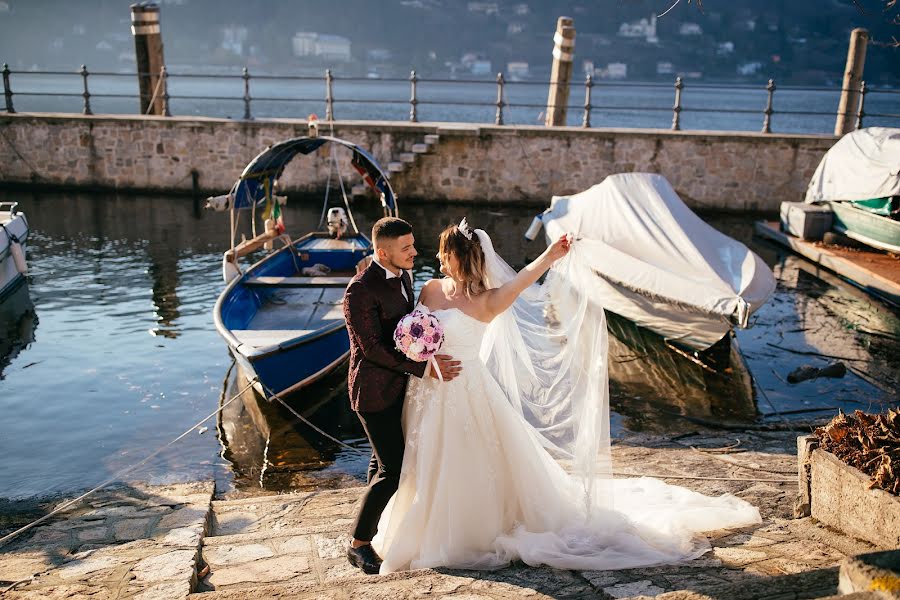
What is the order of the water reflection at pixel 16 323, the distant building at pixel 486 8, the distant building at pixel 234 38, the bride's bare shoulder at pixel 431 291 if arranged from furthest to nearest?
the distant building at pixel 234 38, the distant building at pixel 486 8, the water reflection at pixel 16 323, the bride's bare shoulder at pixel 431 291

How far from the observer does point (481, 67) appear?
384 feet

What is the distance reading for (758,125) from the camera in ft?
222

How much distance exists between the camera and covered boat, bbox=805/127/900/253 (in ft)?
43.3

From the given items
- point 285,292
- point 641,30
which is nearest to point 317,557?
point 285,292

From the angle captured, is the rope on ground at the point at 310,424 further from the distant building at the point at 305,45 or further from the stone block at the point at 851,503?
the distant building at the point at 305,45

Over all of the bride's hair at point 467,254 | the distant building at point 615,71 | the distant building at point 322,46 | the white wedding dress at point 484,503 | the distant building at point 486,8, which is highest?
the distant building at point 486,8

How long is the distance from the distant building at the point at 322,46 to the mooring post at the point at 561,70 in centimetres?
11060

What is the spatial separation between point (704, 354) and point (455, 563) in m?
6.29

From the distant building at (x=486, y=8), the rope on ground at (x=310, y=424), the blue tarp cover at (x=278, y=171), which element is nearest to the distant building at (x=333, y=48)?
the distant building at (x=486, y=8)

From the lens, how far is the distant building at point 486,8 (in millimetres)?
126250

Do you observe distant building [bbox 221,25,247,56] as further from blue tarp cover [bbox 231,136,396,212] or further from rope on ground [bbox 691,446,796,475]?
rope on ground [bbox 691,446,796,475]

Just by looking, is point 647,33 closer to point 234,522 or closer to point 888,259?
point 888,259

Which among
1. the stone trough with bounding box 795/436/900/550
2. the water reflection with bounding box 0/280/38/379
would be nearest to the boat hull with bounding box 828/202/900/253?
the stone trough with bounding box 795/436/900/550

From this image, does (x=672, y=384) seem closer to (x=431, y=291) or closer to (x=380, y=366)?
(x=431, y=291)
